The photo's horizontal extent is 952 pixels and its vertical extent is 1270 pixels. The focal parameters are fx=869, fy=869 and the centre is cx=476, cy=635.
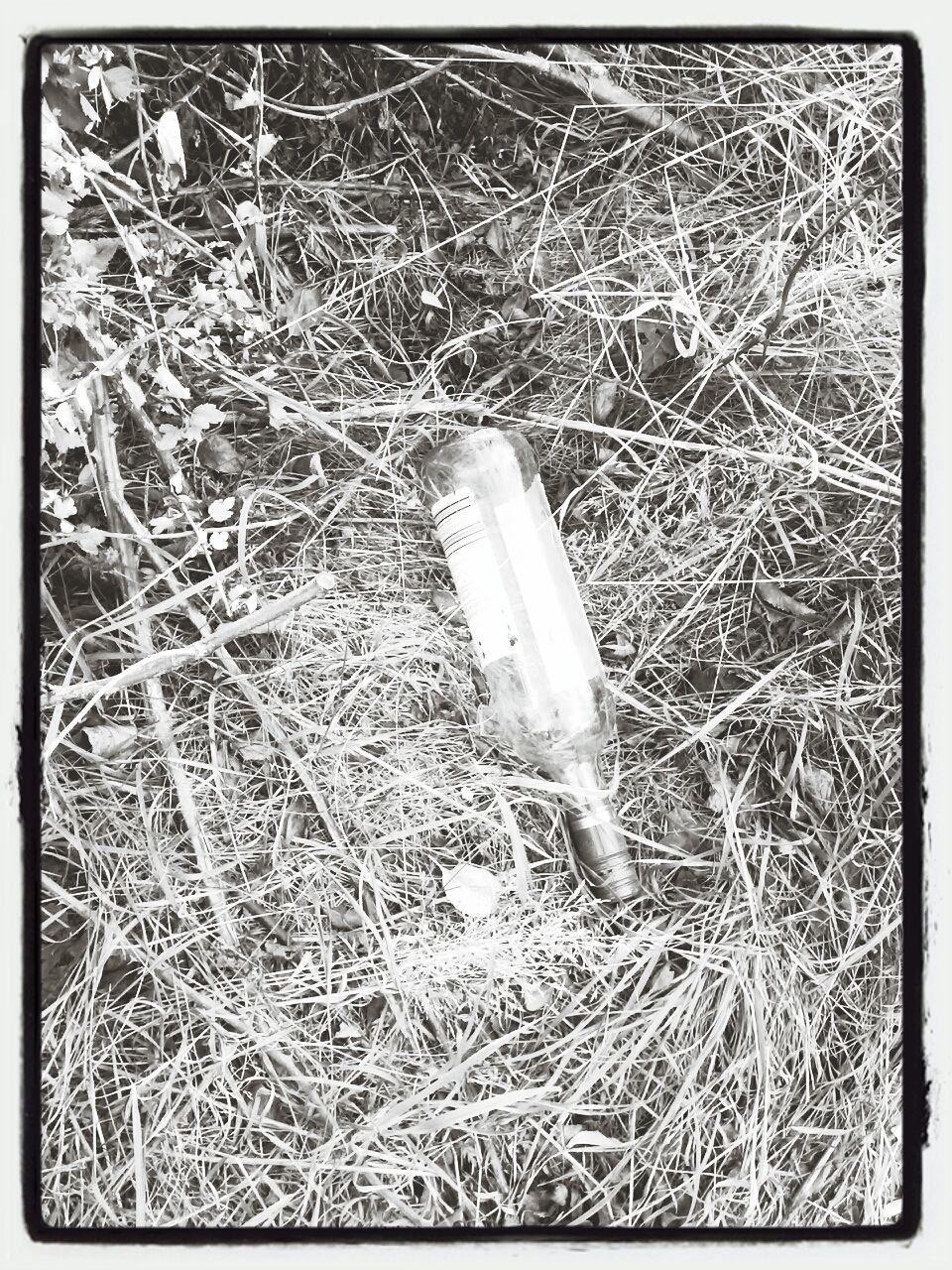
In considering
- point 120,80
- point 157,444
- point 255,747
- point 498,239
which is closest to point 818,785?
point 255,747

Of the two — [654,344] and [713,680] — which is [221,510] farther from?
[713,680]

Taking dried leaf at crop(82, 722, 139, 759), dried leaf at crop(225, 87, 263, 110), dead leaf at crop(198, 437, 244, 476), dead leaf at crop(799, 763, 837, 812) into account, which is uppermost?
dried leaf at crop(225, 87, 263, 110)

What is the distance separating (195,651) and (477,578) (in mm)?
532

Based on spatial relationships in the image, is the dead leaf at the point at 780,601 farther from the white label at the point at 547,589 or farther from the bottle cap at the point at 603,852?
the bottle cap at the point at 603,852

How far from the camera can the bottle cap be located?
1.56 meters

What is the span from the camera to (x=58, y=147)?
154cm

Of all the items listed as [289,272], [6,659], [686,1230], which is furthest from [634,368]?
[686,1230]

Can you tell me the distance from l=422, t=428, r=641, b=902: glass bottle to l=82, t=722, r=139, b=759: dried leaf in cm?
65

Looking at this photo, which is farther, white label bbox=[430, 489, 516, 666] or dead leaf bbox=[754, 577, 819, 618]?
dead leaf bbox=[754, 577, 819, 618]

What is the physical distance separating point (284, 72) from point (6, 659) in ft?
3.75

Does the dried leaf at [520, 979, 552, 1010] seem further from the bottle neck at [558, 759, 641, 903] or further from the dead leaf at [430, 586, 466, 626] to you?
the dead leaf at [430, 586, 466, 626]

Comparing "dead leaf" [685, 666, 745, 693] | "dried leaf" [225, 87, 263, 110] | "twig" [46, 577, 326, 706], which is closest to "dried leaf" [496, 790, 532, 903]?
"dead leaf" [685, 666, 745, 693]

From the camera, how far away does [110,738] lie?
1562mm

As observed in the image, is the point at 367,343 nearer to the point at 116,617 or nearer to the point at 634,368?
the point at 634,368
